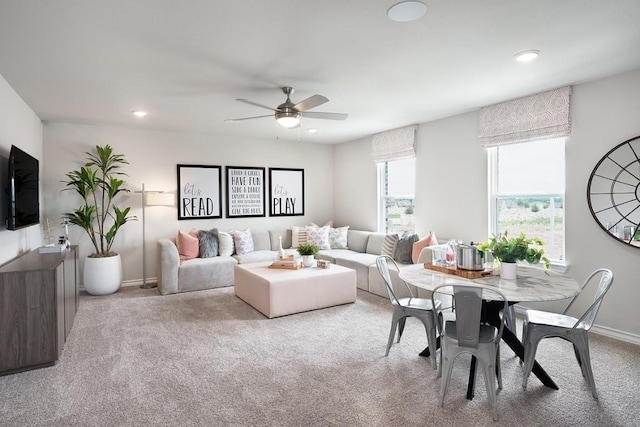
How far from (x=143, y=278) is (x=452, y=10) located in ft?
17.9

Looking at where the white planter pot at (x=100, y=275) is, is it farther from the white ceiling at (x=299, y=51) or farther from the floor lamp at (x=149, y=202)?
the white ceiling at (x=299, y=51)

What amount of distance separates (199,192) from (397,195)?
332cm

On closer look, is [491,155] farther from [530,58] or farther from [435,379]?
[435,379]

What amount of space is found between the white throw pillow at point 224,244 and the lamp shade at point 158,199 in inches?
36.3

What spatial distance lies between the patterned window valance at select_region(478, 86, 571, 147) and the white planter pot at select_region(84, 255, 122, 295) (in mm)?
5189

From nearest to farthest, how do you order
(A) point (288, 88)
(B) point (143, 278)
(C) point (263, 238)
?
1. (A) point (288, 88)
2. (B) point (143, 278)
3. (C) point (263, 238)

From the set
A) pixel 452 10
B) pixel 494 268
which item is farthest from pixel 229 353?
pixel 452 10

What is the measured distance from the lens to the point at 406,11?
223 cm

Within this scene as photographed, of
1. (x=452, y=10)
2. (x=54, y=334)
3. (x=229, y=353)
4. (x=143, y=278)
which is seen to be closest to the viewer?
(x=452, y=10)

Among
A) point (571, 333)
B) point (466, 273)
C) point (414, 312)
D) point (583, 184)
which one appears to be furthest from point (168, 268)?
point (583, 184)

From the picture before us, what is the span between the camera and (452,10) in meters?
2.24

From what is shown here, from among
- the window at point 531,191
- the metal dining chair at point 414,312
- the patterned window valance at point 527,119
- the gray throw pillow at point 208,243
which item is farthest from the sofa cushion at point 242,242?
the patterned window valance at point 527,119

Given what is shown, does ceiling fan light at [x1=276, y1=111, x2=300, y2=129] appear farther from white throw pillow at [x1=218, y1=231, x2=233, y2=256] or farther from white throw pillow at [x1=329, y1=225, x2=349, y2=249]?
white throw pillow at [x1=329, y1=225, x2=349, y2=249]

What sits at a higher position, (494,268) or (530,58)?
(530,58)
